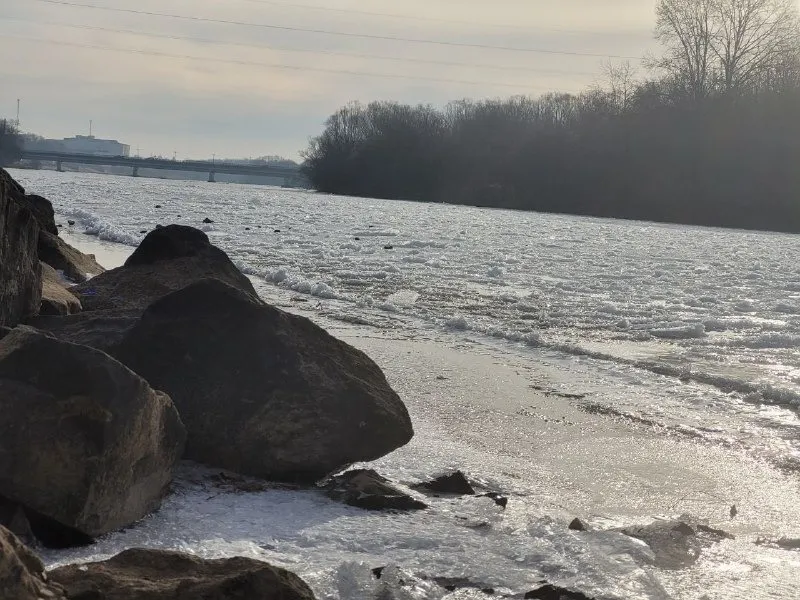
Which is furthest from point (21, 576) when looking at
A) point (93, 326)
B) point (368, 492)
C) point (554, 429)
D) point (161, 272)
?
point (161, 272)

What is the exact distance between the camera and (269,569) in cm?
281

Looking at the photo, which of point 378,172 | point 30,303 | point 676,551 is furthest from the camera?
point 378,172

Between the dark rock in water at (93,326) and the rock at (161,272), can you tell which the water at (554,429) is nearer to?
the dark rock in water at (93,326)

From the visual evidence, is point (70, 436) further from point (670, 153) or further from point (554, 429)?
point (670, 153)

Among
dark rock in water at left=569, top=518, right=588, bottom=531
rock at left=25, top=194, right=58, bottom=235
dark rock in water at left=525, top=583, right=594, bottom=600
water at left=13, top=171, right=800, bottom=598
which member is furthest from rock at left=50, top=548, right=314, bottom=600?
rock at left=25, top=194, right=58, bottom=235

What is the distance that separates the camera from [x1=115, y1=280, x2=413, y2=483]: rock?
4449 millimetres

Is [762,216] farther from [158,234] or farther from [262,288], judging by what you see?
[158,234]

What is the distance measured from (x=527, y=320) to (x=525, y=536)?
6946 millimetres

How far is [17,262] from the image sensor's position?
5672mm

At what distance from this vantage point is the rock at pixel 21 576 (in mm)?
2221

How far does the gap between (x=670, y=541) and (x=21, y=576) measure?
8.52 ft

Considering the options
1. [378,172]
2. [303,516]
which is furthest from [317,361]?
[378,172]

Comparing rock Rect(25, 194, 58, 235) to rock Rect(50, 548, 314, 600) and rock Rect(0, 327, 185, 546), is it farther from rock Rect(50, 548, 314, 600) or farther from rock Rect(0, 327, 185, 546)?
rock Rect(50, 548, 314, 600)

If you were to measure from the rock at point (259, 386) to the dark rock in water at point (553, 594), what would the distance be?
4.78ft
